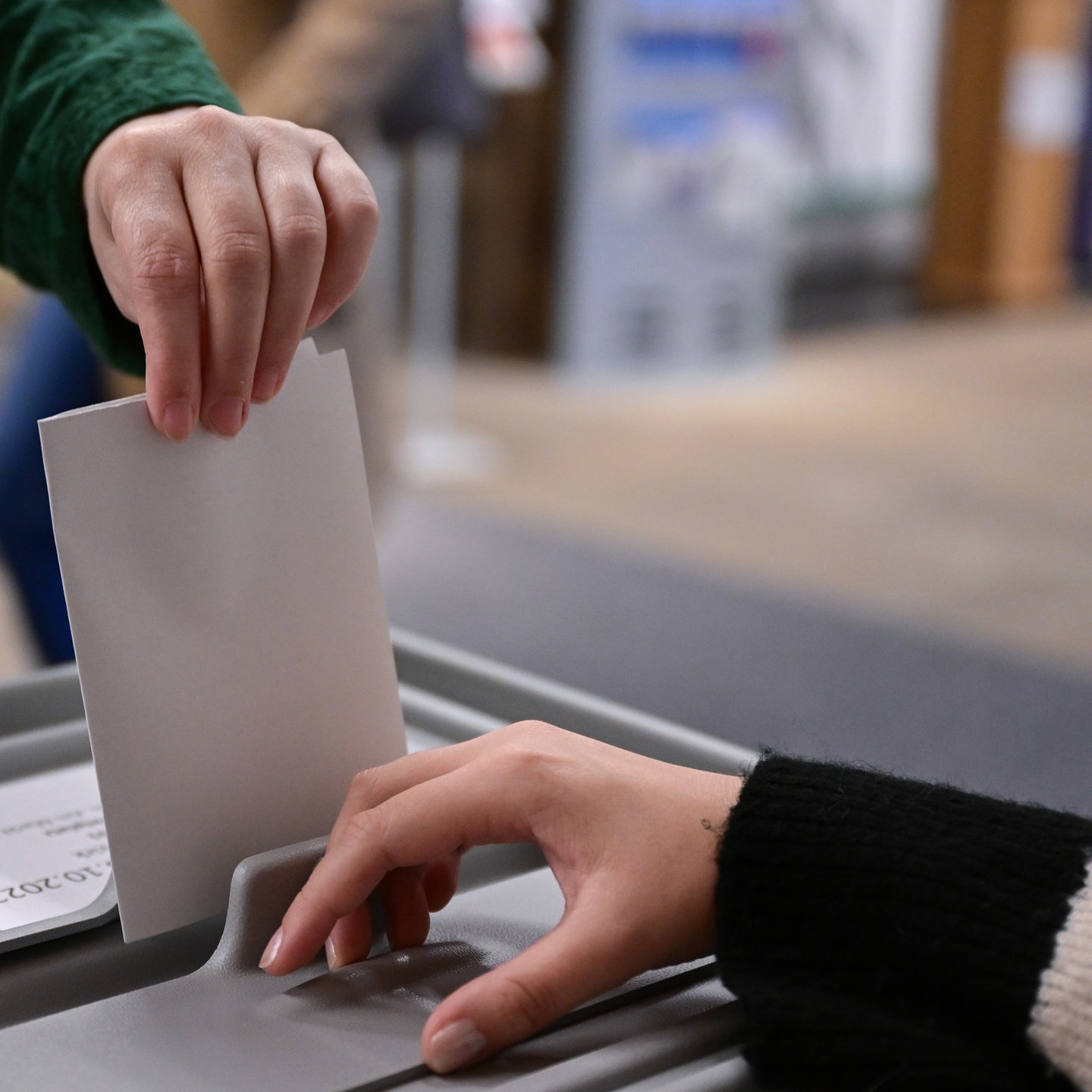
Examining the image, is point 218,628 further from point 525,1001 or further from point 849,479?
point 849,479

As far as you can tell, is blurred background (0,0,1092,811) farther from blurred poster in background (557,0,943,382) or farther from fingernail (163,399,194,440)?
fingernail (163,399,194,440)

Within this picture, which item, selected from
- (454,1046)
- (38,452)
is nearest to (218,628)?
(454,1046)

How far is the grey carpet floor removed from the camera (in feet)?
6.56

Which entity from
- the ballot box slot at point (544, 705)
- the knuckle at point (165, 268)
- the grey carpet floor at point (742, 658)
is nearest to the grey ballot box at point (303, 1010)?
the ballot box slot at point (544, 705)

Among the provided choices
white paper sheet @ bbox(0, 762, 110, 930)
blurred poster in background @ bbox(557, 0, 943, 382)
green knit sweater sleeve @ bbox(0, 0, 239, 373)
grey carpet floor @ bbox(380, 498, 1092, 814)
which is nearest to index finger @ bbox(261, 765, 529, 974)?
white paper sheet @ bbox(0, 762, 110, 930)

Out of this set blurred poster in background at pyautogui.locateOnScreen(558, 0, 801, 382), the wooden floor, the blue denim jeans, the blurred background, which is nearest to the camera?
the blue denim jeans

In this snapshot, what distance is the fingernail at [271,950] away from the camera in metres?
0.57

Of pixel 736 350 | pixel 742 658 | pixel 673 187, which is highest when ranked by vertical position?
pixel 673 187

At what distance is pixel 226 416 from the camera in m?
0.57

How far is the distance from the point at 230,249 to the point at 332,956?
293 mm

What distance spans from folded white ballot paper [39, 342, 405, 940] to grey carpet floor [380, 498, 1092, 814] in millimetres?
975

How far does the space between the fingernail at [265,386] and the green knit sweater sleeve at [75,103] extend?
244mm

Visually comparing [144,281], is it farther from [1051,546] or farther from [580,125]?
[580,125]

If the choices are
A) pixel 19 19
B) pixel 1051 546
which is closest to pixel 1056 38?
pixel 1051 546
